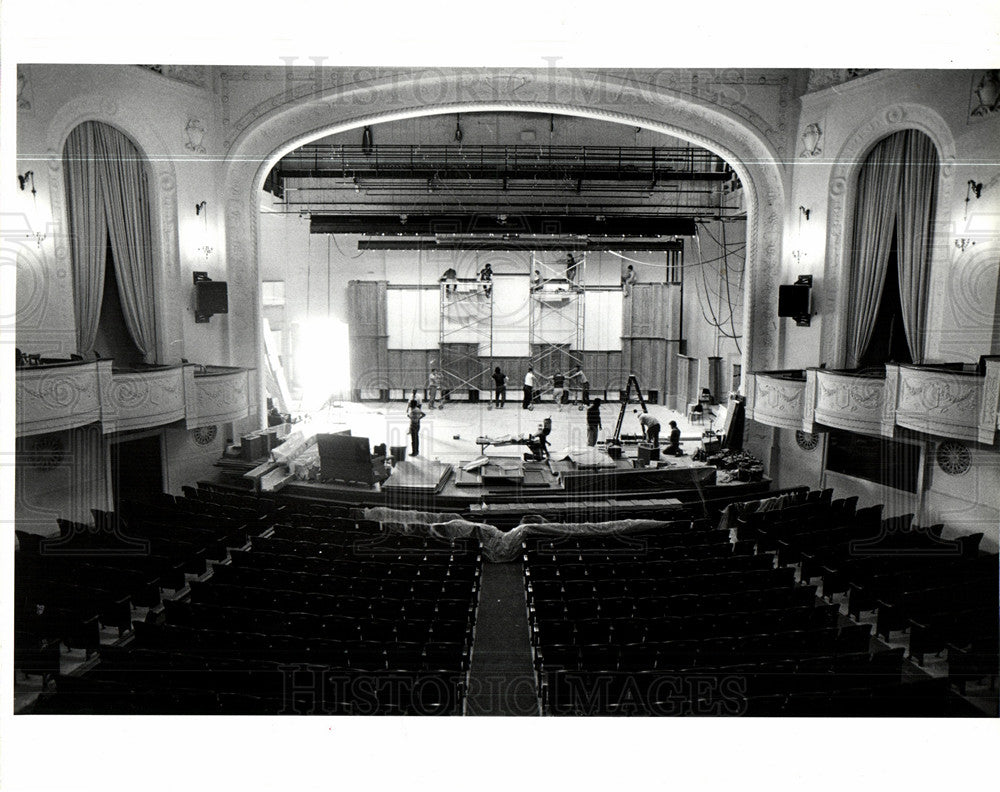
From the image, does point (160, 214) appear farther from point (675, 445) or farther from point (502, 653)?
point (675, 445)

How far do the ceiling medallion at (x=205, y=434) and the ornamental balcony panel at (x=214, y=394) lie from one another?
724 millimetres

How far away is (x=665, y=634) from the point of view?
6.44 m

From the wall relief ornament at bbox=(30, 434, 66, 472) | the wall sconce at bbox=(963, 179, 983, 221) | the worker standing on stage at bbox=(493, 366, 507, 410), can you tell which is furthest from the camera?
the worker standing on stage at bbox=(493, 366, 507, 410)

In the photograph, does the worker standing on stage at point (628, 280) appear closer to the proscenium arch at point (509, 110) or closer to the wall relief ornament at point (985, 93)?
the proscenium arch at point (509, 110)

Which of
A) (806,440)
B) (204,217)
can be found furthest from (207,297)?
(806,440)

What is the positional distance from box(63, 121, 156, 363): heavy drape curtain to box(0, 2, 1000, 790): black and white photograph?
0.19 ft

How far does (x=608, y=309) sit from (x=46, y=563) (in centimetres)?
1635

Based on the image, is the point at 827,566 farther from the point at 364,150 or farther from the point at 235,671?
the point at 364,150

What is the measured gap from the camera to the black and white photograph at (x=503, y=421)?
17.9ft

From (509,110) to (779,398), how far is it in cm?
756

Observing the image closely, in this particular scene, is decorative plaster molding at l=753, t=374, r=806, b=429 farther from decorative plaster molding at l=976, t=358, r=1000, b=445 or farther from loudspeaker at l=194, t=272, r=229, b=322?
loudspeaker at l=194, t=272, r=229, b=322

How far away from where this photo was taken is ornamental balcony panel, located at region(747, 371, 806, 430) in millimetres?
11594

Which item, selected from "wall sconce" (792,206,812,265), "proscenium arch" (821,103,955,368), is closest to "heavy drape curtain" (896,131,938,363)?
"proscenium arch" (821,103,955,368)

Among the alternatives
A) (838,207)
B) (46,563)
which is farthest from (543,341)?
(46,563)
